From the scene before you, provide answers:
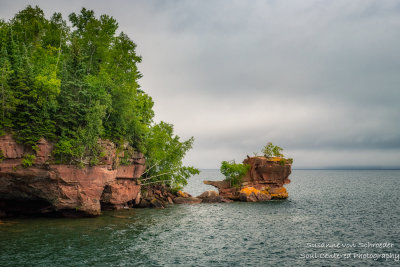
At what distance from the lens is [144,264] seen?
18344 mm

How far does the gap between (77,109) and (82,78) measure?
5.36m

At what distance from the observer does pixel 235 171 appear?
6738 cm

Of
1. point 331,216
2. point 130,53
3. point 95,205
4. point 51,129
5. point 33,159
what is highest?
point 130,53

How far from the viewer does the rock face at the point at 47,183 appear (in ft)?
93.1

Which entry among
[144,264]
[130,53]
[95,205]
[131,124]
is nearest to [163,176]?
[131,124]

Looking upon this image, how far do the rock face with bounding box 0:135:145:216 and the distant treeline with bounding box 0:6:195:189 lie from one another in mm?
1127

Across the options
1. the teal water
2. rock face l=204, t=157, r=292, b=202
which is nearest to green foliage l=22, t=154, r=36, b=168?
the teal water

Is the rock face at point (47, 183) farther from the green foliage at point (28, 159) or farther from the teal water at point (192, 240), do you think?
the teal water at point (192, 240)

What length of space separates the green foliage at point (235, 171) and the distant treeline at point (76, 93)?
19142 millimetres

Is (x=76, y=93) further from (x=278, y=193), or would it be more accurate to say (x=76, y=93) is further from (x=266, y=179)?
(x=278, y=193)

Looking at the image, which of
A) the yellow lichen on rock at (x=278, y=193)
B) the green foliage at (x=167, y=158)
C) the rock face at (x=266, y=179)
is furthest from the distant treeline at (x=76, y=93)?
the yellow lichen on rock at (x=278, y=193)

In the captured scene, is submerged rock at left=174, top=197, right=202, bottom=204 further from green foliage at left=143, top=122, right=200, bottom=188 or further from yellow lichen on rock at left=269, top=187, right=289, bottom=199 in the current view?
yellow lichen on rock at left=269, top=187, right=289, bottom=199

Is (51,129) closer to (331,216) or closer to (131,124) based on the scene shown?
(131,124)

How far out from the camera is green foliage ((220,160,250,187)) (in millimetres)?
66875
